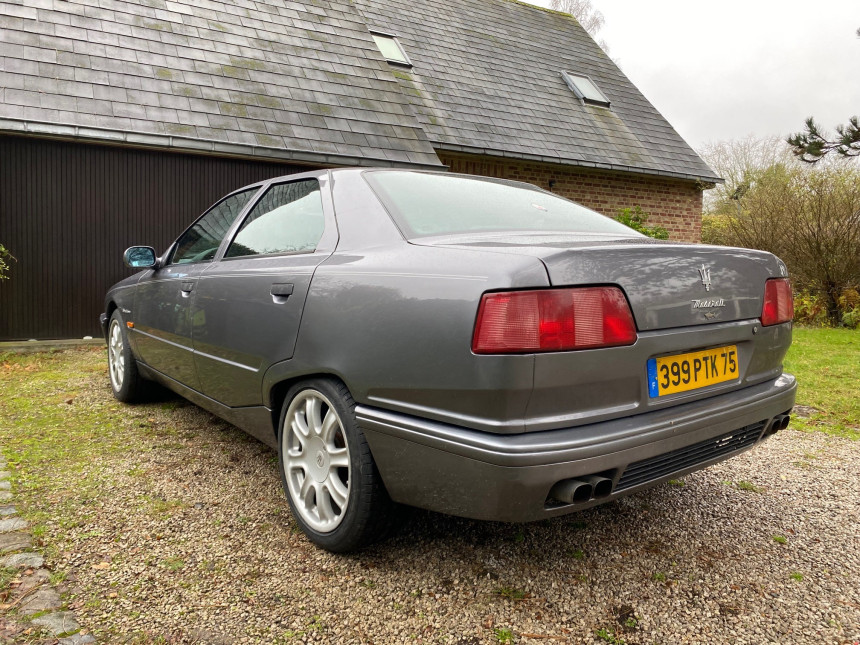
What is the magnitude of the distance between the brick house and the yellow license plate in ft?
22.8

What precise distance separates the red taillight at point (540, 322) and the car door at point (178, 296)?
2.02m

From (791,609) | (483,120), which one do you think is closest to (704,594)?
(791,609)

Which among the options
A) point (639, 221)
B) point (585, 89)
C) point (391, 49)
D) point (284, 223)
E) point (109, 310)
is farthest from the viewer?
point (585, 89)

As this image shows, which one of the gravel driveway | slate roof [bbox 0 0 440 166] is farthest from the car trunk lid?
slate roof [bbox 0 0 440 166]

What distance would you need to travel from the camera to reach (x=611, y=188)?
43.2 ft

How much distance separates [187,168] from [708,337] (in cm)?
767

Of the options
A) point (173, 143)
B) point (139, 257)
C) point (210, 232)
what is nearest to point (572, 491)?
point (210, 232)

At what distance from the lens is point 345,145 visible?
28.2 ft

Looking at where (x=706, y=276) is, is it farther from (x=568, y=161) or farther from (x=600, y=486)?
(x=568, y=161)

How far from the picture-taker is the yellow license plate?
193 cm

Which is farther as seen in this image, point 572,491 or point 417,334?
point 417,334

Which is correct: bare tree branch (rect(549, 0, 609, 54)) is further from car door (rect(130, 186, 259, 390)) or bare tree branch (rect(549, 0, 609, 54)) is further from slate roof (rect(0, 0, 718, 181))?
car door (rect(130, 186, 259, 390))

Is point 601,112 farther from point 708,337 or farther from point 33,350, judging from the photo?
point 708,337

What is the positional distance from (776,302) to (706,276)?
0.50 metres
